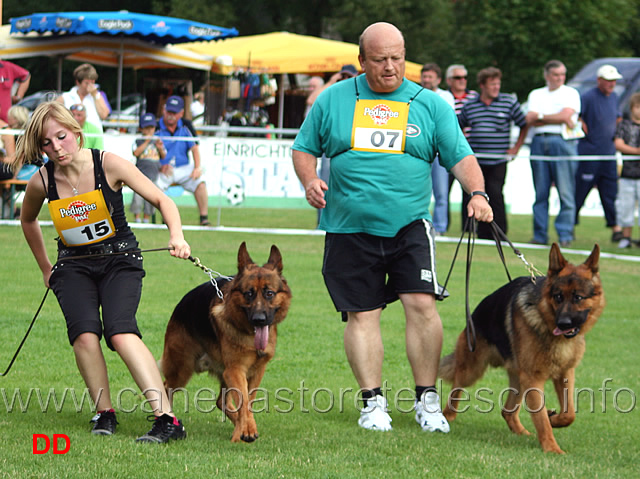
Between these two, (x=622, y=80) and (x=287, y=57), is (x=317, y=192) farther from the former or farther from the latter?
(x=287, y=57)

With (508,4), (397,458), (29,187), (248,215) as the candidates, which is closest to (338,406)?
(397,458)

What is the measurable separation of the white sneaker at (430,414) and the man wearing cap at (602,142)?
9.67 m

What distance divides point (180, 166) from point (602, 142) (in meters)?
6.32

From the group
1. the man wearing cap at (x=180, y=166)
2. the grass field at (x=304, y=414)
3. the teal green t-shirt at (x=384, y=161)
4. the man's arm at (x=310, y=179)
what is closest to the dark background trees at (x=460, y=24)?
the man wearing cap at (x=180, y=166)

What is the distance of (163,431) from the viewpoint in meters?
4.93

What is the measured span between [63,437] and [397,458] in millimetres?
1671

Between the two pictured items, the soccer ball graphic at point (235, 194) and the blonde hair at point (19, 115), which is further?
the soccer ball graphic at point (235, 194)

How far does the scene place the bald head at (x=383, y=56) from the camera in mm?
5395

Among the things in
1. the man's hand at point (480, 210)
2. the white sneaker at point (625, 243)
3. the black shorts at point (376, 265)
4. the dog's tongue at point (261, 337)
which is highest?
the man's hand at point (480, 210)

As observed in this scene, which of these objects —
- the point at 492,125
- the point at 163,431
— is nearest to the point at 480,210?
the point at 163,431

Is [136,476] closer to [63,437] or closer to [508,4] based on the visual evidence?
[63,437]

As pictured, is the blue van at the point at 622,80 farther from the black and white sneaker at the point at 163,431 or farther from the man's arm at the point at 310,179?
the black and white sneaker at the point at 163,431

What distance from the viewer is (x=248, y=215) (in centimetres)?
1612

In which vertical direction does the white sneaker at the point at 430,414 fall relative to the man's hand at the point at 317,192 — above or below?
below
